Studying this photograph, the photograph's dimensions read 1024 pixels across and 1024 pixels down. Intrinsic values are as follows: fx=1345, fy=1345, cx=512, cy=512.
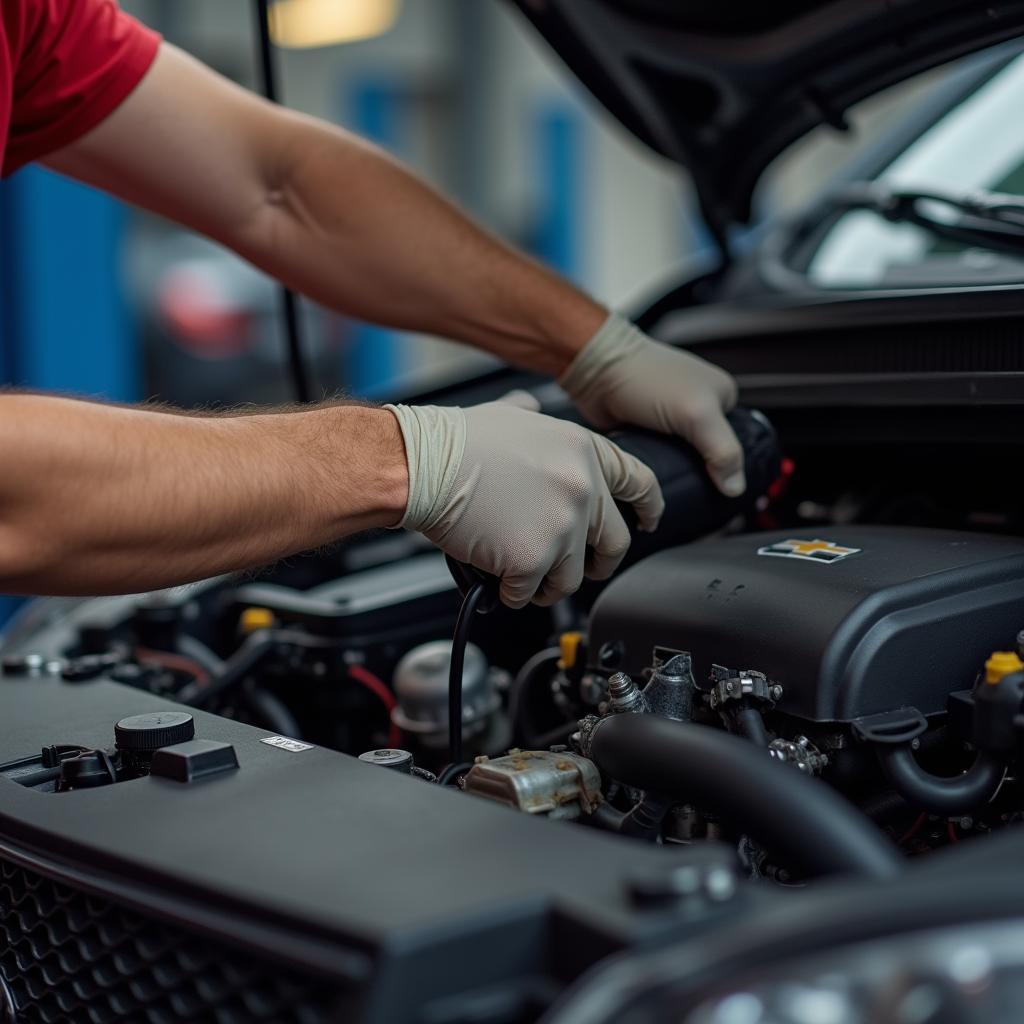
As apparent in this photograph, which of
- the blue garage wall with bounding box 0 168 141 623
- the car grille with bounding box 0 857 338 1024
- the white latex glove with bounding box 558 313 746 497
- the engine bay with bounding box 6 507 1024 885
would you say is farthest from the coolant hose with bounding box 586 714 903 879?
the blue garage wall with bounding box 0 168 141 623

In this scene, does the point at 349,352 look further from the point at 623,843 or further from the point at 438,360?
the point at 623,843

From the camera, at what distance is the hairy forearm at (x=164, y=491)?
91cm

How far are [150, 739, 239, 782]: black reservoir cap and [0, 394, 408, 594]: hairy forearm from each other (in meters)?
0.14

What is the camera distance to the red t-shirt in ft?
4.78

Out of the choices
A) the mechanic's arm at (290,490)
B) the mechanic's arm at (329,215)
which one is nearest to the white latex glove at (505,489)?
the mechanic's arm at (290,490)

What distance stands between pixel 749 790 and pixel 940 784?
0.24 m

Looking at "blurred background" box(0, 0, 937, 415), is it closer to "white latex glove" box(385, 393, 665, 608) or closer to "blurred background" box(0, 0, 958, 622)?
"blurred background" box(0, 0, 958, 622)

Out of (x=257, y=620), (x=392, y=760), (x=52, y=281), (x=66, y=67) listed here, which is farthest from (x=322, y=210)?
(x=52, y=281)

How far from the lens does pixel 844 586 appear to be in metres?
1.02

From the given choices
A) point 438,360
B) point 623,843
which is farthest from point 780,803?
point 438,360

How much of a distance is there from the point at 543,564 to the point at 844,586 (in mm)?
241

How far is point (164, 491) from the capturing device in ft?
3.08

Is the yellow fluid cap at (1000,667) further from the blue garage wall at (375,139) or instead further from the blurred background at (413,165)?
the blue garage wall at (375,139)

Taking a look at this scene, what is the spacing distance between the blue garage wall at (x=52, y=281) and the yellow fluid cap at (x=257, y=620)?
7.21 feet
